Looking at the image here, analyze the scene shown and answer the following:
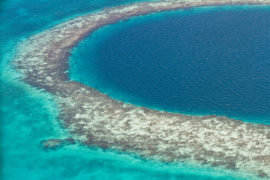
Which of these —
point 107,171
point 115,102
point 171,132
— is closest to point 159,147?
point 171,132

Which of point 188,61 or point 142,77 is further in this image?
point 188,61

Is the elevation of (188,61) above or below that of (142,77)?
above

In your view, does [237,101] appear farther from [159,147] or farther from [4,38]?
[4,38]

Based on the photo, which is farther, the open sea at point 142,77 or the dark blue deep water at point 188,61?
the dark blue deep water at point 188,61

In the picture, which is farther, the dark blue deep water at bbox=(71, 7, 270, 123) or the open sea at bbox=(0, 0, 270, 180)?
the dark blue deep water at bbox=(71, 7, 270, 123)
